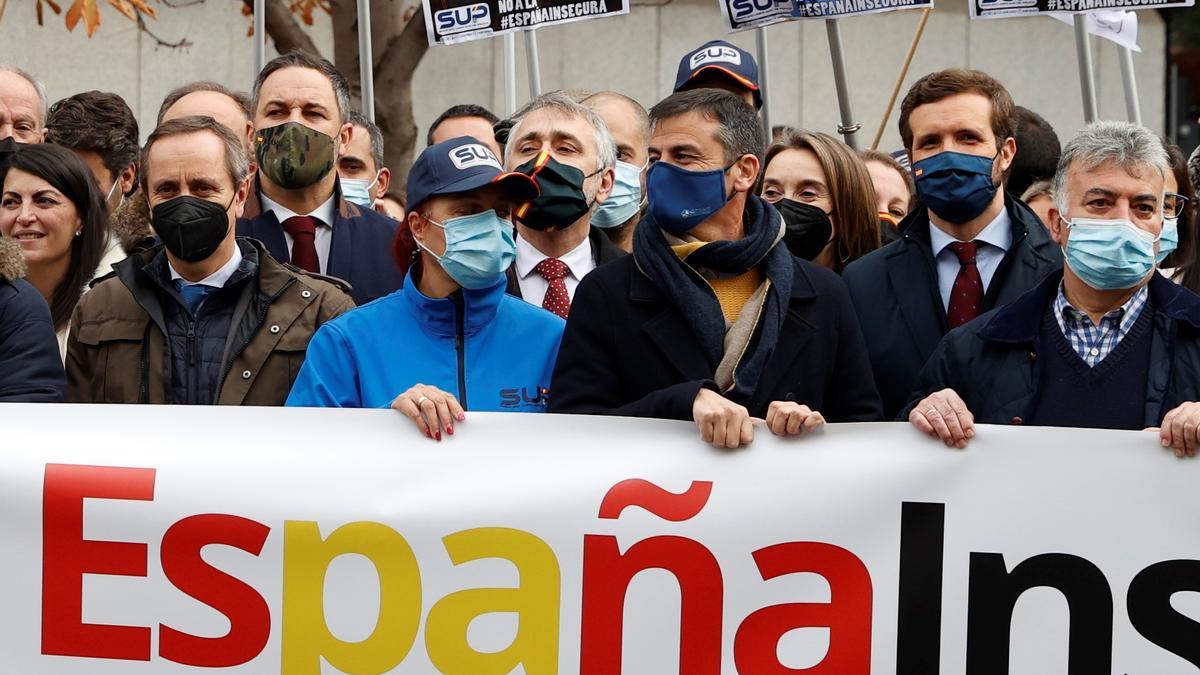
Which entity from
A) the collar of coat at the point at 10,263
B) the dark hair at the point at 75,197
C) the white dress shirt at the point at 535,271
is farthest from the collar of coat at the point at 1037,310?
the dark hair at the point at 75,197

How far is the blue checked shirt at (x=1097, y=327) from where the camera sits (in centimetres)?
430

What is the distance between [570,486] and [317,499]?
58 cm

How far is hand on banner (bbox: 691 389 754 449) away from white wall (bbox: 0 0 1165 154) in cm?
978

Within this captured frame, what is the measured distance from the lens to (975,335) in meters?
4.41

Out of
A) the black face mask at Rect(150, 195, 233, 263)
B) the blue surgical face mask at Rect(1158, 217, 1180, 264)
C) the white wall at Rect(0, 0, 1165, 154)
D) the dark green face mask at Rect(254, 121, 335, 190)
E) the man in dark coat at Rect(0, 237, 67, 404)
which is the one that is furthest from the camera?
the white wall at Rect(0, 0, 1165, 154)

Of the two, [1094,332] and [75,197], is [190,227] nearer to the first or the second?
[75,197]

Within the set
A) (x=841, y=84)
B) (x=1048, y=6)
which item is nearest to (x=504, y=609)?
(x=1048, y=6)

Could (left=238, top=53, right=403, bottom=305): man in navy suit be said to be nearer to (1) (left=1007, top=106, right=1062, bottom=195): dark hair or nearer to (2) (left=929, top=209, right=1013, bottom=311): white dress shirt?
(2) (left=929, top=209, right=1013, bottom=311): white dress shirt

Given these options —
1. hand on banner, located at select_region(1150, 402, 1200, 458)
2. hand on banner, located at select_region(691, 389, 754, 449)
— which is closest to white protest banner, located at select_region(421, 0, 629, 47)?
hand on banner, located at select_region(691, 389, 754, 449)

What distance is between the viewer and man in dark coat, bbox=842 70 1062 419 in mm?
4984

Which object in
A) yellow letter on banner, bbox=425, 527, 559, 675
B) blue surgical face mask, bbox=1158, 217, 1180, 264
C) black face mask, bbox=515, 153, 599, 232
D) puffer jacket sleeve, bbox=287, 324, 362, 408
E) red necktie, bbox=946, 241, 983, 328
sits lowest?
yellow letter on banner, bbox=425, 527, 559, 675

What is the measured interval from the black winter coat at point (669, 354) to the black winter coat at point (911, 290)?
22.2 inches

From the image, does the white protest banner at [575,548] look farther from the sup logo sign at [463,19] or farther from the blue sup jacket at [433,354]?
the sup logo sign at [463,19]

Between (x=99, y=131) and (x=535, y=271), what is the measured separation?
219cm
